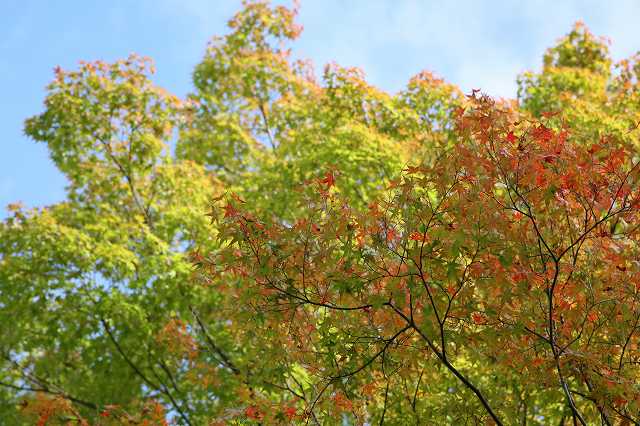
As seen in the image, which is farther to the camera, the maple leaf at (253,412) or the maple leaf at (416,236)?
the maple leaf at (253,412)

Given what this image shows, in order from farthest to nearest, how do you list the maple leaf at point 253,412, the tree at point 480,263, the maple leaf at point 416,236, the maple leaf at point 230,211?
the maple leaf at point 253,412, the maple leaf at point 416,236, the maple leaf at point 230,211, the tree at point 480,263

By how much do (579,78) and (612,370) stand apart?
11.2 m

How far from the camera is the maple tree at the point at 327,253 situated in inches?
184

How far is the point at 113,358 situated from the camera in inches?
453

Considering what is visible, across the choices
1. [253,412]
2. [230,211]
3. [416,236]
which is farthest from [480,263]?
[253,412]

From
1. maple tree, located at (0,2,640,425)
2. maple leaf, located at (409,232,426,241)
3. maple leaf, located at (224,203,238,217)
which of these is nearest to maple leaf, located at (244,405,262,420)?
maple tree, located at (0,2,640,425)

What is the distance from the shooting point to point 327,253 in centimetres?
468

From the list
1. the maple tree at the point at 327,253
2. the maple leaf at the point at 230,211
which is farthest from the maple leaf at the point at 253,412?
the maple leaf at the point at 230,211

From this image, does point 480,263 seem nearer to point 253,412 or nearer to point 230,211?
point 230,211

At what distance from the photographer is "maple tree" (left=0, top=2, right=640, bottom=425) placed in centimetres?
466

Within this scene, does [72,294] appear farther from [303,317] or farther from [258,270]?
[258,270]

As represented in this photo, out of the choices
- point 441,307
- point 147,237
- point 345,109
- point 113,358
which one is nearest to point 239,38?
point 345,109

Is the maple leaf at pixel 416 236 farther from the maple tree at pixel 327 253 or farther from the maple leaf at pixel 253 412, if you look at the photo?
the maple leaf at pixel 253 412

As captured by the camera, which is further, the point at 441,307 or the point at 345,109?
the point at 345,109
